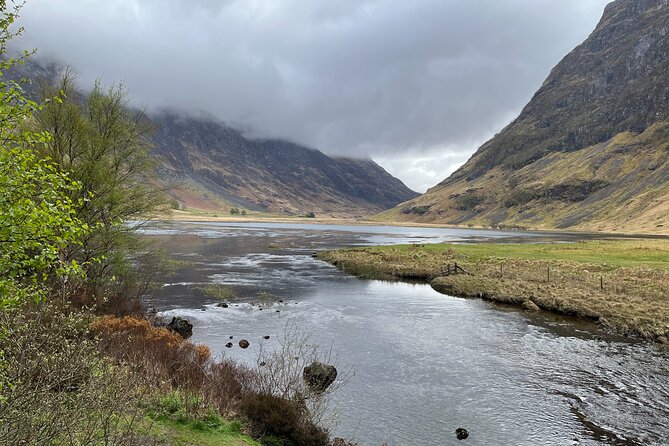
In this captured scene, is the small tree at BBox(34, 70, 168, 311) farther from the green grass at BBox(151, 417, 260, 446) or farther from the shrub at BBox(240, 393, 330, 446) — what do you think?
the green grass at BBox(151, 417, 260, 446)

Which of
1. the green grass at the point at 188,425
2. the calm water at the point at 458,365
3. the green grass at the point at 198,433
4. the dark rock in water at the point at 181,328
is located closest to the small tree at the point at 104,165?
the calm water at the point at 458,365

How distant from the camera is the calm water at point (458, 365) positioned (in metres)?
17.4

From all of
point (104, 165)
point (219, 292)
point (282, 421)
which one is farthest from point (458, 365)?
point (219, 292)

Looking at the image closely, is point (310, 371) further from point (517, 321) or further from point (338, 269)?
point (338, 269)

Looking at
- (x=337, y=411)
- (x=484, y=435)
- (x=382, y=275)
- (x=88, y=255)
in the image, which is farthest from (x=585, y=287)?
(x=88, y=255)

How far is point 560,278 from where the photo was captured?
47.8m

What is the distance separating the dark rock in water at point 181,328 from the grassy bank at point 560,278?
29.8 metres

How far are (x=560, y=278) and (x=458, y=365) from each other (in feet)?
97.0

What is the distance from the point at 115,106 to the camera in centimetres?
2894

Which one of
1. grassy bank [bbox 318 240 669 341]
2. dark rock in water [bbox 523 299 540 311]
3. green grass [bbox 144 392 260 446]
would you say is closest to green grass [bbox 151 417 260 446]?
green grass [bbox 144 392 260 446]

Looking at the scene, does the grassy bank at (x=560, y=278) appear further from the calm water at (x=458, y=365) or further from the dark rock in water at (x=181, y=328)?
the dark rock in water at (x=181, y=328)

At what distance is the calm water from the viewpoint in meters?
17.4

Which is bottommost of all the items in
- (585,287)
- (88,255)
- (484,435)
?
(484,435)

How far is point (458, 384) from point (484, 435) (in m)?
5.04
